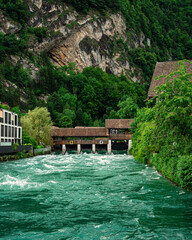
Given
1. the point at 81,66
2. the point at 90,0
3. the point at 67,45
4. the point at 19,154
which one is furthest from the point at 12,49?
the point at 19,154

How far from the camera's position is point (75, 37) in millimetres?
112438

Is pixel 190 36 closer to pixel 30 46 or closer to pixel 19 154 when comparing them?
pixel 30 46

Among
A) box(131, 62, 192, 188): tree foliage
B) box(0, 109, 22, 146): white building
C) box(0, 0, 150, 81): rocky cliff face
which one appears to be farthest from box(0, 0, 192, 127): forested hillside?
box(131, 62, 192, 188): tree foliage

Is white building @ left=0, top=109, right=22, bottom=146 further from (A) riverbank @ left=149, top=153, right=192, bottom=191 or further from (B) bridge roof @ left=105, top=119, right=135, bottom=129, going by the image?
(A) riverbank @ left=149, top=153, right=192, bottom=191

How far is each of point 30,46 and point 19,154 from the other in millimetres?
70268

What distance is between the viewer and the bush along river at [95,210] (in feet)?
32.0

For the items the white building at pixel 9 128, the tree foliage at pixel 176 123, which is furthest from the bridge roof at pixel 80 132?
the tree foliage at pixel 176 123

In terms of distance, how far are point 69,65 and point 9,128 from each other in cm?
6799

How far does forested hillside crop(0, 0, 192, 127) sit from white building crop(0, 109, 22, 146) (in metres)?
30.6

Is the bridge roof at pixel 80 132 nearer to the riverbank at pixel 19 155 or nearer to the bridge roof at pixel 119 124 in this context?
the bridge roof at pixel 119 124

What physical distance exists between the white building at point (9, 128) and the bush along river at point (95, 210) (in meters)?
27.1

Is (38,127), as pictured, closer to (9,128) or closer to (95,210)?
(9,128)

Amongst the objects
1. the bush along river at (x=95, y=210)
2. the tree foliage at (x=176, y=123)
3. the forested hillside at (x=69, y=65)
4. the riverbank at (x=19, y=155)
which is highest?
the forested hillside at (x=69, y=65)

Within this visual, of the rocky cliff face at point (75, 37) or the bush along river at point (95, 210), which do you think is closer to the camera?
the bush along river at point (95, 210)
